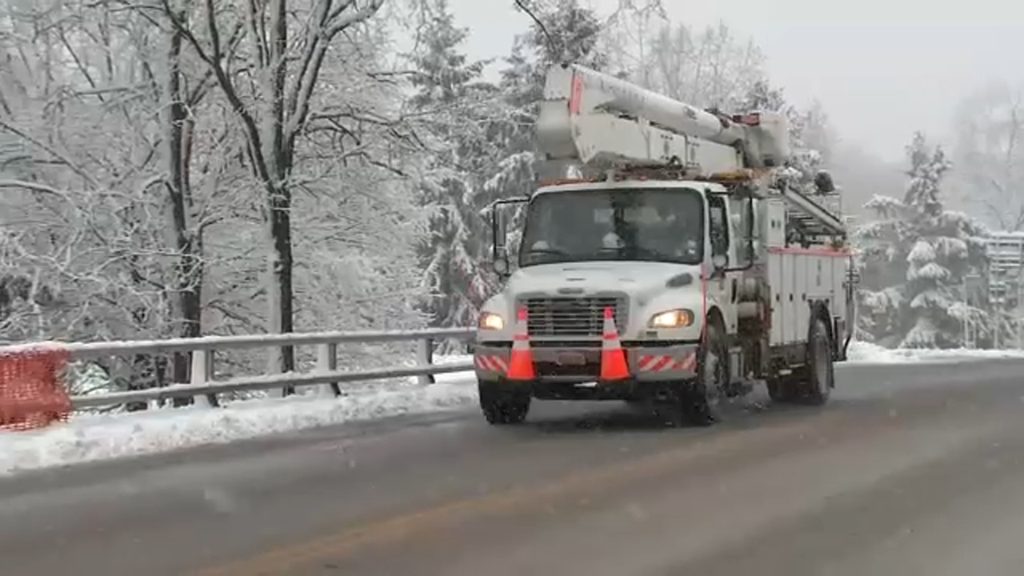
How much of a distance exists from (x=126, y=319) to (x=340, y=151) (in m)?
4.38

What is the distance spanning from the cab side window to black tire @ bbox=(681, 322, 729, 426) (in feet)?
2.76

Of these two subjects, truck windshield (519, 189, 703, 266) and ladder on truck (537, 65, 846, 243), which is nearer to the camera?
truck windshield (519, 189, 703, 266)

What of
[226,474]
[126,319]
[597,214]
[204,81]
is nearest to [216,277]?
[126,319]

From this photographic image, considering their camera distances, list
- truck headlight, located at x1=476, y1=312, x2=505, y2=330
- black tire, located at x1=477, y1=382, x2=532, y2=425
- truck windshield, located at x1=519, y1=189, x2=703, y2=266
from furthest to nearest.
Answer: truck windshield, located at x1=519, y1=189, x2=703, y2=266 < black tire, located at x1=477, y1=382, x2=532, y2=425 < truck headlight, located at x1=476, y1=312, x2=505, y2=330

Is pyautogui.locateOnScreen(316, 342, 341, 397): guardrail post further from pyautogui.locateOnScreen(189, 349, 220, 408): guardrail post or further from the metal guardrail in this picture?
pyautogui.locateOnScreen(189, 349, 220, 408): guardrail post

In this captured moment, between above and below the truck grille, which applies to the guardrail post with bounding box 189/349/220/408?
below

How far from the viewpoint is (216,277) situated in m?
23.3

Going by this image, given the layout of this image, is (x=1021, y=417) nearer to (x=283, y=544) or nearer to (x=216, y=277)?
(x=283, y=544)

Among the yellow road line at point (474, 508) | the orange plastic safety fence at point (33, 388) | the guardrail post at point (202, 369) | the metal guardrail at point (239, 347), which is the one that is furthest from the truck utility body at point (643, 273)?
the orange plastic safety fence at point (33, 388)

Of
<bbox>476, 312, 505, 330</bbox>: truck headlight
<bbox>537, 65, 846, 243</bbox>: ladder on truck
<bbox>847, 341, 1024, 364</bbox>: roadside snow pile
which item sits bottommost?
<bbox>847, 341, 1024, 364</bbox>: roadside snow pile

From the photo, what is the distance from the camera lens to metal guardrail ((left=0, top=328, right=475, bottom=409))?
45.0 feet

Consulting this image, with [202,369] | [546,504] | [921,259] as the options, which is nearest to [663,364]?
[546,504]

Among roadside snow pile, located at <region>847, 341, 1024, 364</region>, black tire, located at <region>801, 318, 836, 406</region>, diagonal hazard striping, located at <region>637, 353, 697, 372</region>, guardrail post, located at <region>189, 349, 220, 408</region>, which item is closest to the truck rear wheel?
black tire, located at <region>801, 318, 836, 406</region>

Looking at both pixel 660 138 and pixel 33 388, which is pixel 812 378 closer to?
pixel 660 138
